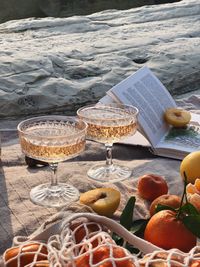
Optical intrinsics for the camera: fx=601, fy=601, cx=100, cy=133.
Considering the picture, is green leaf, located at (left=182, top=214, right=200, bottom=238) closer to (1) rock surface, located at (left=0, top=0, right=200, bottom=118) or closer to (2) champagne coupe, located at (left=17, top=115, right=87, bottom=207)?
(2) champagne coupe, located at (left=17, top=115, right=87, bottom=207)

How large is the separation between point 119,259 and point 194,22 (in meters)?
2.47

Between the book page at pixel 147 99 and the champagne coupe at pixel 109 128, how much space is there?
0.29 feet

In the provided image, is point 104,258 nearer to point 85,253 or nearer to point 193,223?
point 85,253

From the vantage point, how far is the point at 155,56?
2.37m

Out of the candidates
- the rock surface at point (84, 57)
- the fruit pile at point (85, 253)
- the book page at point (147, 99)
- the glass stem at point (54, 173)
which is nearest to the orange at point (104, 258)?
the fruit pile at point (85, 253)

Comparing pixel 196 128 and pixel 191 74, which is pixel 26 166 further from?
pixel 191 74

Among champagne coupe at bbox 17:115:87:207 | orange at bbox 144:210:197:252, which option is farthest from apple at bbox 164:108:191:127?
orange at bbox 144:210:197:252

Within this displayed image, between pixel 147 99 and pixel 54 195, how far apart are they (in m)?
0.44

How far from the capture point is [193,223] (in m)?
0.86

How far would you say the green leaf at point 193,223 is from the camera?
0.85m

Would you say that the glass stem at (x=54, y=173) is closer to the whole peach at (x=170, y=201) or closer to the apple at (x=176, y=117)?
the whole peach at (x=170, y=201)

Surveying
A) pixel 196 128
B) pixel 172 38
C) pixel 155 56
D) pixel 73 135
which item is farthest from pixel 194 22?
pixel 73 135

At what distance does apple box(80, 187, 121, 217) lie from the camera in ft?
3.67

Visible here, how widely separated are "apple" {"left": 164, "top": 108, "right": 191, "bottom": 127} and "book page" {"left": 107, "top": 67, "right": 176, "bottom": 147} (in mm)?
14
